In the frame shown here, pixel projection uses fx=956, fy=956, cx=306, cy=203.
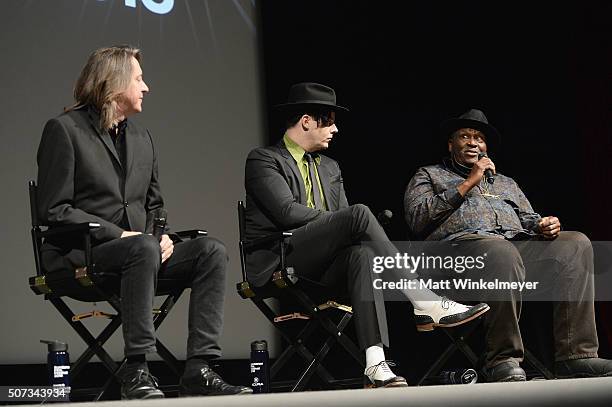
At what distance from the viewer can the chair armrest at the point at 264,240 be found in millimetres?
3269

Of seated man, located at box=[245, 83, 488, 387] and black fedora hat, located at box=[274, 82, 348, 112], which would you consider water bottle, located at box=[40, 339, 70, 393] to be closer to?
seated man, located at box=[245, 83, 488, 387]

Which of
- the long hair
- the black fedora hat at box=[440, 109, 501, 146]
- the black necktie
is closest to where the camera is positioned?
the long hair

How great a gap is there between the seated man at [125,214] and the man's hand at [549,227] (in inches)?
53.9

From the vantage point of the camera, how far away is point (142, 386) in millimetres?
2607

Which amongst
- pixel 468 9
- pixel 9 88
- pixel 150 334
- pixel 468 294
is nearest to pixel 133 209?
pixel 150 334

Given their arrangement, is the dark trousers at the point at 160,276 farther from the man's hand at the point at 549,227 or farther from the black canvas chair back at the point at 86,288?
the man's hand at the point at 549,227

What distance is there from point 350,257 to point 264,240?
35 cm

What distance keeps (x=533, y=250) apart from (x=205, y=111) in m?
1.58

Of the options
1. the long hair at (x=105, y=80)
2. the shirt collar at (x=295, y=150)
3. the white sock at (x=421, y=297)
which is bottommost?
the white sock at (x=421, y=297)

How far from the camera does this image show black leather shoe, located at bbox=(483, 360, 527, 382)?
3225 millimetres

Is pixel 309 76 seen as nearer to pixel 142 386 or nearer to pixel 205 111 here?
pixel 205 111

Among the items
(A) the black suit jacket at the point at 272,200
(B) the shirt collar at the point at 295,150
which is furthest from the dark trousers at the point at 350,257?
(B) the shirt collar at the point at 295,150

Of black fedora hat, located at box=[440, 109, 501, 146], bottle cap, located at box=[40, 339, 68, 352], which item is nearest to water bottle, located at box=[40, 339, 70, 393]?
bottle cap, located at box=[40, 339, 68, 352]

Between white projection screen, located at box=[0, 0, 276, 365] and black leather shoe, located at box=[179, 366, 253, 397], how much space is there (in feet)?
3.81
